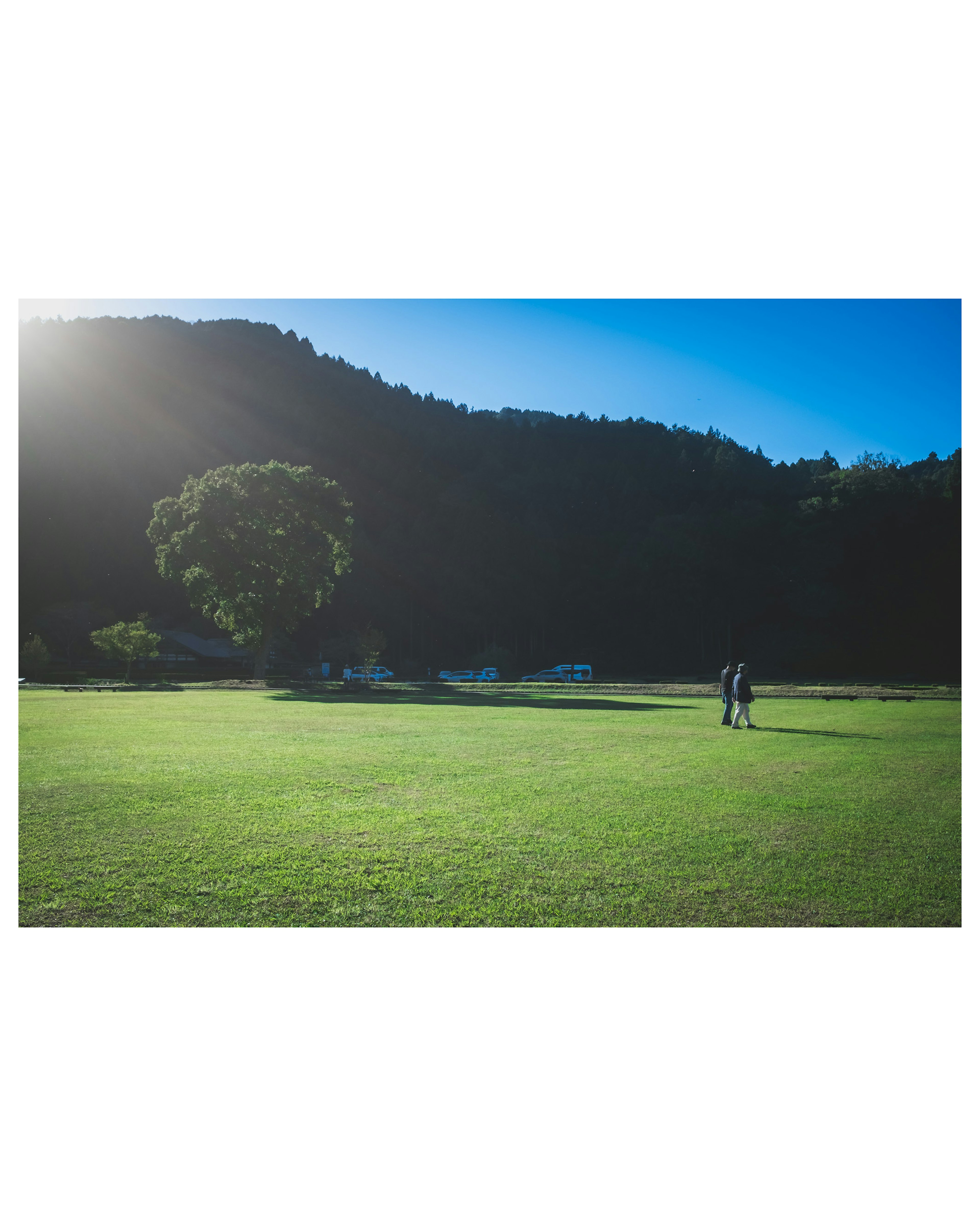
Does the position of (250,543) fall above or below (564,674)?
above

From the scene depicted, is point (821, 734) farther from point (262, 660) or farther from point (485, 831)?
point (262, 660)

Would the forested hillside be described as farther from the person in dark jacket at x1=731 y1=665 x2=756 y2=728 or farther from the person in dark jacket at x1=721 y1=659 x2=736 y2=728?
the person in dark jacket at x1=721 y1=659 x2=736 y2=728

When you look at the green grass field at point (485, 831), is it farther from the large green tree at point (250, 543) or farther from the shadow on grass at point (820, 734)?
the large green tree at point (250, 543)

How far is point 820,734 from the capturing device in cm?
1200

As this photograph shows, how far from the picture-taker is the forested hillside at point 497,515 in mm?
13508

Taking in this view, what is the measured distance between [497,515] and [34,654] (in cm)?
5028

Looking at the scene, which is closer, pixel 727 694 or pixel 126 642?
pixel 727 694

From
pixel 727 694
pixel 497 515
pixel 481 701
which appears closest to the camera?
pixel 727 694

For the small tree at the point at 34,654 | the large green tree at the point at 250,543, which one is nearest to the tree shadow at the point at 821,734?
the small tree at the point at 34,654

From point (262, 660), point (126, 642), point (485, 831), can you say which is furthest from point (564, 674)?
point (485, 831)

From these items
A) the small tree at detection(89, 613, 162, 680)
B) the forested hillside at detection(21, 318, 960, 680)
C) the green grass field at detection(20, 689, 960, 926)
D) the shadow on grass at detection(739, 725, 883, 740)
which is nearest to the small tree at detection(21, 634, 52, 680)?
the forested hillside at detection(21, 318, 960, 680)

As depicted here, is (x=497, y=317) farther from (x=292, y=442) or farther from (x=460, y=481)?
(x=460, y=481)

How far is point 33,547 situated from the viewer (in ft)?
32.4

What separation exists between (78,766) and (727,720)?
1237 cm
